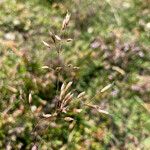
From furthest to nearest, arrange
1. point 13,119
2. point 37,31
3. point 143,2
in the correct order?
point 143,2, point 37,31, point 13,119

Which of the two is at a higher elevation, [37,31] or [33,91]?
[37,31]

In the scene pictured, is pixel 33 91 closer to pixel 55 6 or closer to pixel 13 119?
pixel 13 119

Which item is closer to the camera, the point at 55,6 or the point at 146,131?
the point at 146,131

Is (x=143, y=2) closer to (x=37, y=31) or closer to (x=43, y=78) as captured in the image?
(x=37, y=31)

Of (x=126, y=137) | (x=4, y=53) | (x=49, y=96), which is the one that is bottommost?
(x=126, y=137)

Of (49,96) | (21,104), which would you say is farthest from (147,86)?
(21,104)

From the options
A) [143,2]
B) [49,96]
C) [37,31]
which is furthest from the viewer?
[143,2]
